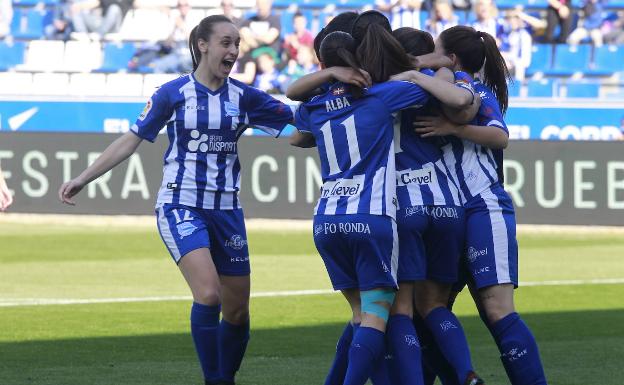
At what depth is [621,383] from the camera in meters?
7.68

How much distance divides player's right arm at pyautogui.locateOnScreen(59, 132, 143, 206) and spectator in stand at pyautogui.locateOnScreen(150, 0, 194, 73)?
14.6 metres

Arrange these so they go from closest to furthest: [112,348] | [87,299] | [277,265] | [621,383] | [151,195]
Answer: [621,383] → [112,348] → [87,299] → [277,265] → [151,195]

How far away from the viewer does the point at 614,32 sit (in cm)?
2261

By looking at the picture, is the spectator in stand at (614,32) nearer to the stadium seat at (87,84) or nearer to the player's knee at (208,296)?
the stadium seat at (87,84)

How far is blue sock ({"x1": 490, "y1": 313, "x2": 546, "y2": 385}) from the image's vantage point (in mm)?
6430

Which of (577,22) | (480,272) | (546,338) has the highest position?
(577,22)

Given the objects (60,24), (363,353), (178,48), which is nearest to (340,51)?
(363,353)

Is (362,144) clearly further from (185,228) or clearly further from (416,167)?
(185,228)

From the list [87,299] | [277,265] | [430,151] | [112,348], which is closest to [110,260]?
[277,265]

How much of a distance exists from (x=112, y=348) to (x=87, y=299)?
120 inches

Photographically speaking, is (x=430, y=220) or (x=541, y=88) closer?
(x=430, y=220)

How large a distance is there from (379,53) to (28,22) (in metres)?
19.0

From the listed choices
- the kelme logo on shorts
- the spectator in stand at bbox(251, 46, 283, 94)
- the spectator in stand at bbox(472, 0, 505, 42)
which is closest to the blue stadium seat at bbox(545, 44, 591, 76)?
the spectator in stand at bbox(472, 0, 505, 42)

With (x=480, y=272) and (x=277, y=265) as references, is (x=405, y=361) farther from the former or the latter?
(x=277, y=265)
